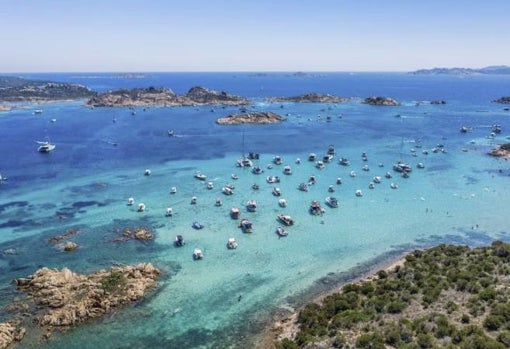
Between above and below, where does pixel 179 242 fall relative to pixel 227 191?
below

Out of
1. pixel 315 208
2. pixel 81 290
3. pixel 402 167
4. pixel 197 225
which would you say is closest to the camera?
pixel 81 290

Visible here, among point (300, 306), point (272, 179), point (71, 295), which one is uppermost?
point (272, 179)

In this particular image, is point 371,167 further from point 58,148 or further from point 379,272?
point 58,148

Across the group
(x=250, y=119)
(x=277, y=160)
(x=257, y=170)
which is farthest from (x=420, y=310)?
(x=250, y=119)

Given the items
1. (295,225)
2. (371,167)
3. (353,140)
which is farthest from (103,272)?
(353,140)

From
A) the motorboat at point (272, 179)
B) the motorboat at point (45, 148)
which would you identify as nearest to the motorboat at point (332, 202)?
the motorboat at point (272, 179)

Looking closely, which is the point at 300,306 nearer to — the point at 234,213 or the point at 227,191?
the point at 234,213

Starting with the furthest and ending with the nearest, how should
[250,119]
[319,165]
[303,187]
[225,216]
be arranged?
[250,119] → [319,165] → [303,187] → [225,216]
